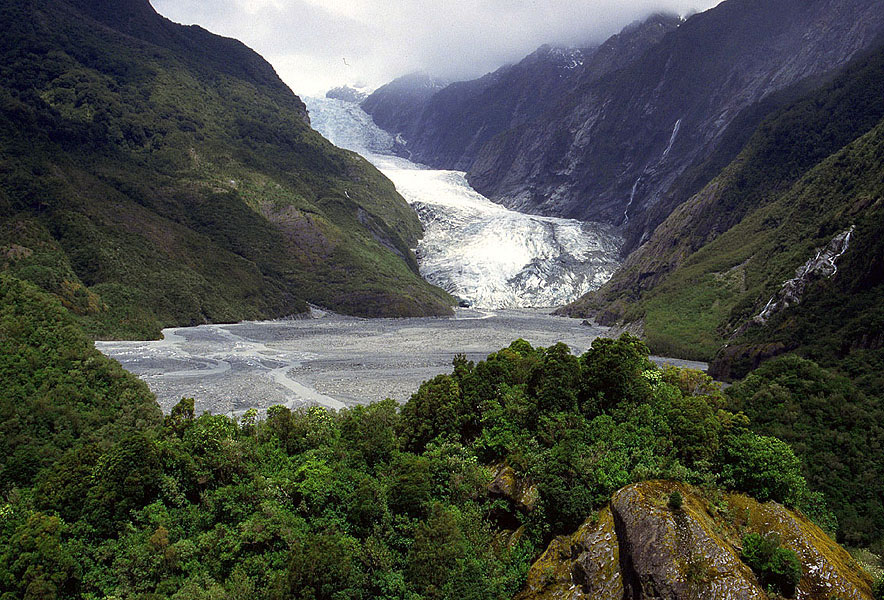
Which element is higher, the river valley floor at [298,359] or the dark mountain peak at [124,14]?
the dark mountain peak at [124,14]

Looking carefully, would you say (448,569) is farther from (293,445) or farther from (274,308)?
(274,308)

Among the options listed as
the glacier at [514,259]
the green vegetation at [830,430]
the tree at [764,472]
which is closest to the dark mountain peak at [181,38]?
the glacier at [514,259]

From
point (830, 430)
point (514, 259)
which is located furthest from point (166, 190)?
point (830, 430)

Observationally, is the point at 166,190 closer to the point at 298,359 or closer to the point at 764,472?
the point at 298,359

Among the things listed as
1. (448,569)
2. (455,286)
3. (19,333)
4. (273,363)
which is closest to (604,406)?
(448,569)

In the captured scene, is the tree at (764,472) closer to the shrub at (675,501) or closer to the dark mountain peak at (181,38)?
the shrub at (675,501)
